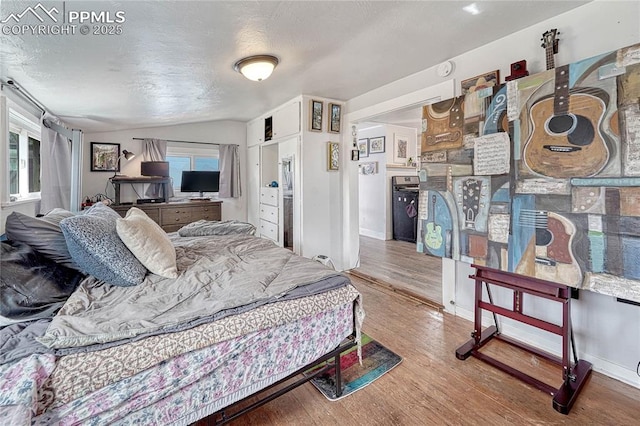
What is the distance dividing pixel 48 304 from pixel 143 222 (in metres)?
0.61

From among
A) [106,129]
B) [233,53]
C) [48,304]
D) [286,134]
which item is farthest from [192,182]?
[48,304]

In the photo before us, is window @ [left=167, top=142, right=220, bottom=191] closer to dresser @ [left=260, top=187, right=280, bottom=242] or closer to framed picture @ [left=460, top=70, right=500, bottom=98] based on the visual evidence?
dresser @ [left=260, top=187, right=280, bottom=242]

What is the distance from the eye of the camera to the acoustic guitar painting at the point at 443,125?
2260 mm

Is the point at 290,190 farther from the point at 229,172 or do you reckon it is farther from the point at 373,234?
the point at 373,234

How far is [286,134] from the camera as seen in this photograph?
4.08m

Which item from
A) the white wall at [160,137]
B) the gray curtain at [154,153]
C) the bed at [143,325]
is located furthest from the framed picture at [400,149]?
the bed at [143,325]

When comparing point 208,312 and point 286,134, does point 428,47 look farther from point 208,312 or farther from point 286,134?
point 208,312

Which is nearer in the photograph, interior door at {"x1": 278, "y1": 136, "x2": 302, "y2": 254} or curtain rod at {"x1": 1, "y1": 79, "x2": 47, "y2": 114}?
curtain rod at {"x1": 1, "y1": 79, "x2": 47, "y2": 114}

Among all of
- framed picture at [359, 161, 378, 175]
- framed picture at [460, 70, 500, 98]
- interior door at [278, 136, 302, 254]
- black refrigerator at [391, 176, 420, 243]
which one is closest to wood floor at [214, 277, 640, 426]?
framed picture at [460, 70, 500, 98]

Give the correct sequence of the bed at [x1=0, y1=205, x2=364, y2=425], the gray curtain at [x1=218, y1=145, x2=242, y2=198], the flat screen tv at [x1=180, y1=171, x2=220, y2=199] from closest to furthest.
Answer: the bed at [x1=0, y1=205, x2=364, y2=425]
the flat screen tv at [x1=180, y1=171, x2=220, y2=199]
the gray curtain at [x1=218, y1=145, x2=242, y2=198]

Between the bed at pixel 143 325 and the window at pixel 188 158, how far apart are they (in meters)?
3.53

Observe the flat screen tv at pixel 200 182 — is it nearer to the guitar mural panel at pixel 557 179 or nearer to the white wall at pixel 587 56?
the guitar mural panel at pixel 557 179

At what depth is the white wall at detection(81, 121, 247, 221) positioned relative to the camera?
4.49 m

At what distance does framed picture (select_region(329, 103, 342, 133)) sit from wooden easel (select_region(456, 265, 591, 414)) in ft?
8.33
